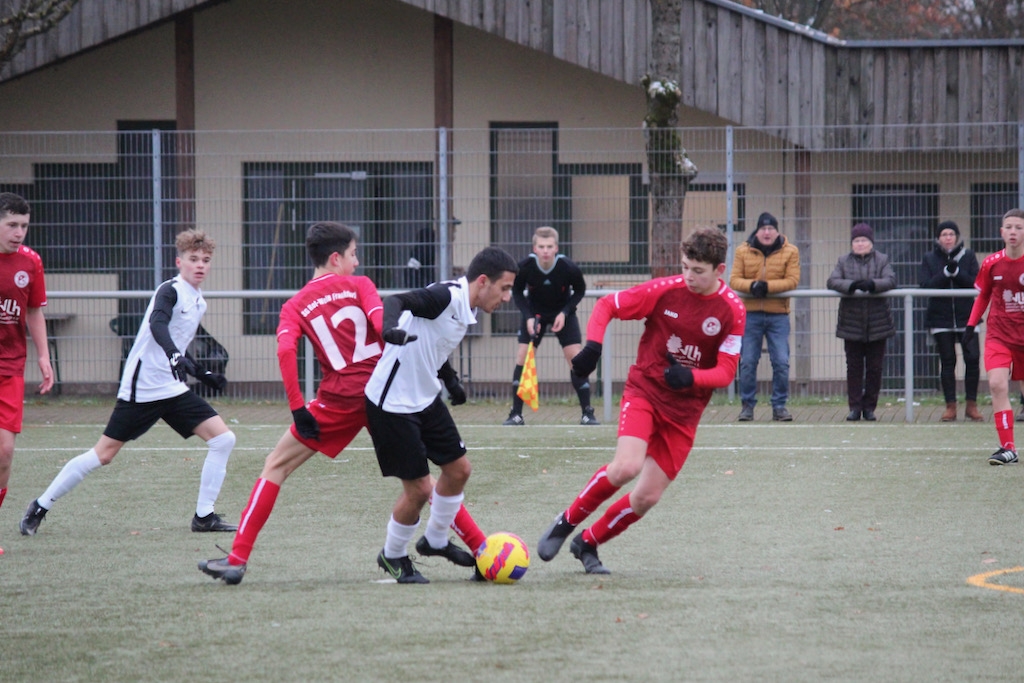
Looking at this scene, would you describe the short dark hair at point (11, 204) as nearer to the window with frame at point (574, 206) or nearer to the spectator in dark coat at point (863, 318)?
the window with frame at point (574, 206)

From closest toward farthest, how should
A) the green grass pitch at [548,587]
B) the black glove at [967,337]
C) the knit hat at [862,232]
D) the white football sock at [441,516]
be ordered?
the green grass pitch at [548,587] → the white football sock at [441,516] → the black glove at [967,337] → the knit hat at [862,232]

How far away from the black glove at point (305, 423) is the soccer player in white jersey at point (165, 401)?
164cm

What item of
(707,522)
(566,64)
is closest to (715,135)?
(566,64)

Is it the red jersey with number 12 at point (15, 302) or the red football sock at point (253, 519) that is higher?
the red jersey with number 12 at point (15, 302)

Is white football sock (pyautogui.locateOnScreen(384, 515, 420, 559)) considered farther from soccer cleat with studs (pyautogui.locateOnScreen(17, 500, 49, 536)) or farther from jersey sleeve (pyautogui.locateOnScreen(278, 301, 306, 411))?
soccer cleat with studs (pyautogui.locateOnScreen(17, 500, 49, 536))

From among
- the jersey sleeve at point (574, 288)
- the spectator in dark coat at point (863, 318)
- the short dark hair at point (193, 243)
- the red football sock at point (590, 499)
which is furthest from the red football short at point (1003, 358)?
the short dark hair at point (193, 243)

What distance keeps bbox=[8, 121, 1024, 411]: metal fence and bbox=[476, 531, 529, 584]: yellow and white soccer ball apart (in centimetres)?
813

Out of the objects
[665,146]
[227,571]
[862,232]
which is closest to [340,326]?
[227,571]

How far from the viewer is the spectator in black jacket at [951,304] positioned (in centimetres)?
1311

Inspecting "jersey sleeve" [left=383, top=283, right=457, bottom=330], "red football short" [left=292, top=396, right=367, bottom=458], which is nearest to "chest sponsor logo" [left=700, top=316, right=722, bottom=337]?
"jersey sleeve" [left=383, top=283, right=457, bottom=330]

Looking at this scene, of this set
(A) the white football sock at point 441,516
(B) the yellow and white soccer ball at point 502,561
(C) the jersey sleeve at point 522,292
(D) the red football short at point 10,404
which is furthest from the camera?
(C) the jersey sleeve at point 522,292

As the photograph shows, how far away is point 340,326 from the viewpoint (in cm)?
627

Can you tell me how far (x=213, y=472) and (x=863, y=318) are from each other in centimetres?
746

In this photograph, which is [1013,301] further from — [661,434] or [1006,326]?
[661,434]
